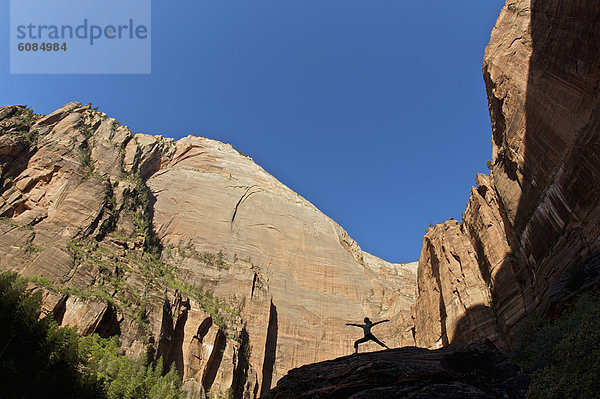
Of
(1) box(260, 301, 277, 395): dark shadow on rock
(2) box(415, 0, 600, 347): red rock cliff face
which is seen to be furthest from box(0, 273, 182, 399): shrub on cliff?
(2) box(415, 0, 600, 347): red rock cliff face

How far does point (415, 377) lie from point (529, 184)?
21418 mm

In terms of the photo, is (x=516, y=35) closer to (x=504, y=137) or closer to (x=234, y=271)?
(x=504, y=137)

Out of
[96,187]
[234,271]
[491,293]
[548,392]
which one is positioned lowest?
[548,392]

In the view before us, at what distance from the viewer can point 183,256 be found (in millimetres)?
59844

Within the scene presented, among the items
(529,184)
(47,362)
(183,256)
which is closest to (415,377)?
(529,184)

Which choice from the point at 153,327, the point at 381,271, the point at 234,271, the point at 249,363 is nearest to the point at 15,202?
the point at 153,327

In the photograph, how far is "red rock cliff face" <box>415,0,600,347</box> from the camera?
2161cm

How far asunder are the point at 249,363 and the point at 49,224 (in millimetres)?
28481

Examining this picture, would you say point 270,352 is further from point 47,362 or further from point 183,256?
point 47,362

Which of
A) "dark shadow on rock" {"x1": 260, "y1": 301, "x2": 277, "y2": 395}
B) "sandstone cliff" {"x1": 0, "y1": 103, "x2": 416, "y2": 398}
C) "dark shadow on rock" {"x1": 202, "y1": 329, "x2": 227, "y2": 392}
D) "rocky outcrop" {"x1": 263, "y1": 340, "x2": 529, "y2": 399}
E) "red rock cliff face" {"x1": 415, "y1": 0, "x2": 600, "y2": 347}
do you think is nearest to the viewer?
"rocky outcrop" {"x1": 263, "y1": 340, "x2": 529, "y2": 399}

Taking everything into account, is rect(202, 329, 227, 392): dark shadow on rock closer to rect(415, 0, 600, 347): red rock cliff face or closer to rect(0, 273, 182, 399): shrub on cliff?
rect(0, 273, 182, 399): shrub on cliff

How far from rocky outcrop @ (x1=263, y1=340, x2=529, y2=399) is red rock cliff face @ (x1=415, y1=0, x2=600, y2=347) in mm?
10464

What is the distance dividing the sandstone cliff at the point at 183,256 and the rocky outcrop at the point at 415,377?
25.2 m

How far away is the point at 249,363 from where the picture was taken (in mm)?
49688
